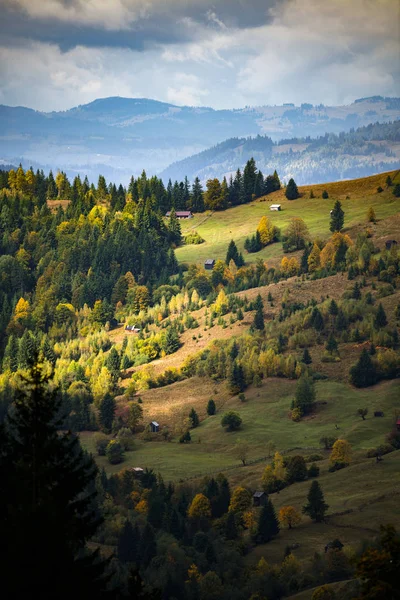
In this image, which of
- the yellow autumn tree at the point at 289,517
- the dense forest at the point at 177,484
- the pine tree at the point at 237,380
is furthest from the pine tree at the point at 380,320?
the yellow autumn tree at the point at 289,517

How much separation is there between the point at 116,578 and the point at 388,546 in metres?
60.9

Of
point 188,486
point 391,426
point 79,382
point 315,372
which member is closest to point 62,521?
point 188,486

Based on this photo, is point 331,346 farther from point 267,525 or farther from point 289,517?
point 267,525

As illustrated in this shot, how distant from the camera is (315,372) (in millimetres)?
166375

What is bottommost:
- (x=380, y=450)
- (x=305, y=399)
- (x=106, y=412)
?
(x=380, y=450)

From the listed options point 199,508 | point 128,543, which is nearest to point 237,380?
point 199,508

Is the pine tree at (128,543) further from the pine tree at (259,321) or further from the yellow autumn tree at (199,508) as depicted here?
the pine tree at (259,321)

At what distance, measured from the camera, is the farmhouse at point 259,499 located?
384ft

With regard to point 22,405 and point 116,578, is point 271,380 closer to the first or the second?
point 116,578

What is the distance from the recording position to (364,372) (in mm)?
159125

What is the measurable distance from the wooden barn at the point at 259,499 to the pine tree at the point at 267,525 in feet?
28.6

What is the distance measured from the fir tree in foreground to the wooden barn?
3420 inches

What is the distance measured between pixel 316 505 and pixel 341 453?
18852 mm

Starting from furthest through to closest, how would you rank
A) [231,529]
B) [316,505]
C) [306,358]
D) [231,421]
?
[306,358] → [231,421] → [231,529] → [316,505]
